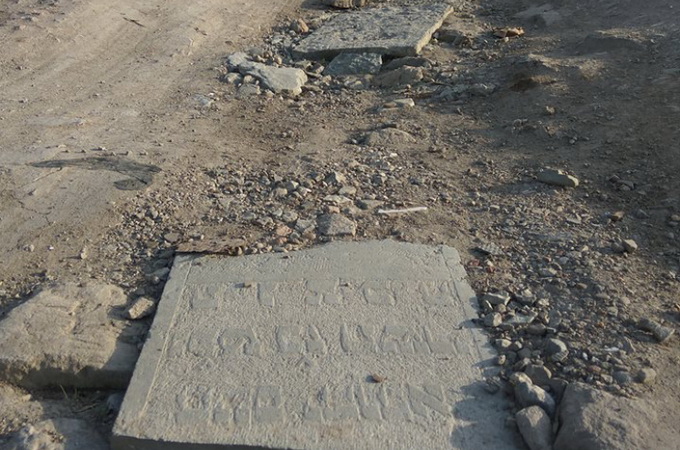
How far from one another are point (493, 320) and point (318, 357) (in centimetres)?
78

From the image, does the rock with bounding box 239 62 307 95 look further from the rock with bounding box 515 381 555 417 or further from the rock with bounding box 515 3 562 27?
the rock with bounding box 515 381 555 417

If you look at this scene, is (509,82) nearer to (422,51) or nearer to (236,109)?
(422,51)

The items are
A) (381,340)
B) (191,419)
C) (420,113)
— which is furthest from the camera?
(420,113)

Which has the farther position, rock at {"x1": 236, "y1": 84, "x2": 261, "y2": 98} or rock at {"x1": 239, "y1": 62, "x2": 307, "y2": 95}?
rock at {"x1": 239, "y1": 62, "x2": 307, "y2": 95}

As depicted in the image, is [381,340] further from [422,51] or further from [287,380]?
[422,51]

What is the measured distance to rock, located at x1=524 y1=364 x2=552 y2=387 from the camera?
2896 mm

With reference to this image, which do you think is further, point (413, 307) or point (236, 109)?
point (236, 109)

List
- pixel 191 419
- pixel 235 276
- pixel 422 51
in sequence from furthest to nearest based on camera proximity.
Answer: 1. pixel 422 51
2. pixel 235 276
3. pixel 191 419

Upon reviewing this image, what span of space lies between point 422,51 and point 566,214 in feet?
10.0

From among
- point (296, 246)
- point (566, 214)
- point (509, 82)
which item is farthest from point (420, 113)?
point (296, 246)

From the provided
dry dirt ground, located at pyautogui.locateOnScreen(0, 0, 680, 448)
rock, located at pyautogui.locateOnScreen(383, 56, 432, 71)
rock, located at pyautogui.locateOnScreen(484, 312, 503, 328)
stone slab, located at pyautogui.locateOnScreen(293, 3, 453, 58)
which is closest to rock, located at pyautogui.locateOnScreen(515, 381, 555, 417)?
dry dirt ground, located at pyautogui.locateOnScreen(0, 0, 680, 448)

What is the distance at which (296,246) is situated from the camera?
379cm

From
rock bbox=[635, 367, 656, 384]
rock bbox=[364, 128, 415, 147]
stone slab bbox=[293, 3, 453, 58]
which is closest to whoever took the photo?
rock bbox=[635, 367, 656, 384]

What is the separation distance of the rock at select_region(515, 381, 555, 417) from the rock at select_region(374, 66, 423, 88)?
3.70 meters
